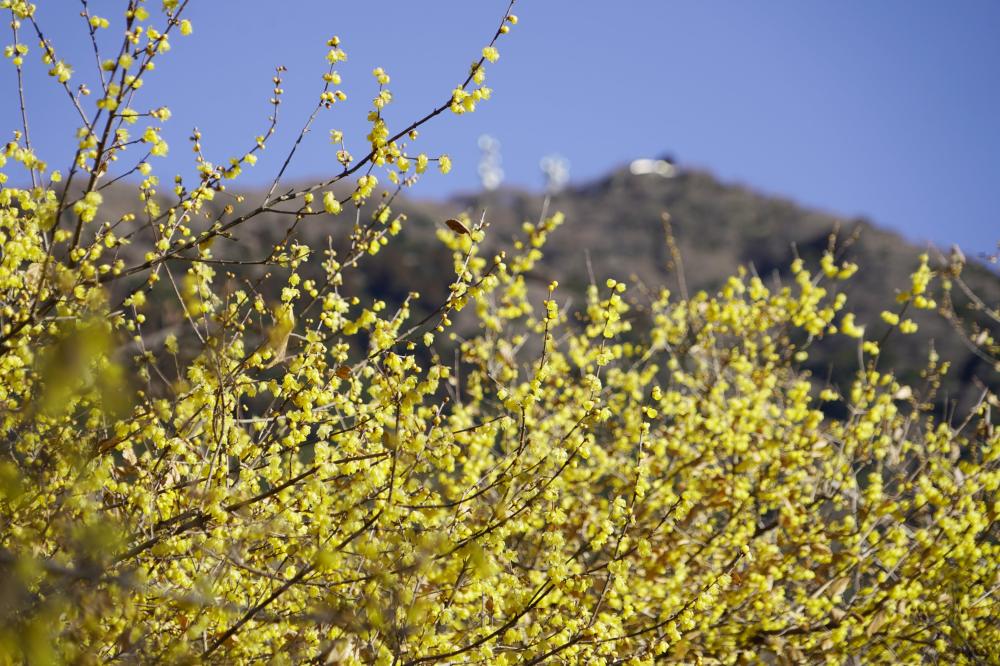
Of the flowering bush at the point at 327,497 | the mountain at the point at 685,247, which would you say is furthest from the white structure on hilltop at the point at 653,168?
the flowering bush at the point at 327,497

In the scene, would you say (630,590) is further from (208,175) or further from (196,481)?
(208,175)

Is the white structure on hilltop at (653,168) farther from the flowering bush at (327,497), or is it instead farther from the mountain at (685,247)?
the flowering bush at (327,497)

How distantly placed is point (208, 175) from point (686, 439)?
4.05m

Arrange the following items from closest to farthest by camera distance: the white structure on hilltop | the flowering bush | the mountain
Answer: the flowering bush → the mountain → the white structure on hilltop

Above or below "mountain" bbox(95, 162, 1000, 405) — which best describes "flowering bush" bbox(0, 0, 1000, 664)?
below

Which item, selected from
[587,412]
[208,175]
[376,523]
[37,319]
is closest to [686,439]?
[587,412]

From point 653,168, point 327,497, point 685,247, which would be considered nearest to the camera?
point 327,497

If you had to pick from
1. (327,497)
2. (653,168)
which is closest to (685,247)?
(653,168)

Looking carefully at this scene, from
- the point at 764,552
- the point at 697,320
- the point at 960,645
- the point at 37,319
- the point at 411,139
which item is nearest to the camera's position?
the point at 37,319

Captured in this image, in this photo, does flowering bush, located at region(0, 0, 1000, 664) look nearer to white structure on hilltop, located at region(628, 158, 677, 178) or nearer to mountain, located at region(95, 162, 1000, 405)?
mountain, located at region(95, 162, 1000, 405)

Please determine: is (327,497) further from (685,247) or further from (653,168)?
(653,168)

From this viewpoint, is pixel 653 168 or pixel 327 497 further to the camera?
pixel 653 168

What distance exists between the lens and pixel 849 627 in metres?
4.65

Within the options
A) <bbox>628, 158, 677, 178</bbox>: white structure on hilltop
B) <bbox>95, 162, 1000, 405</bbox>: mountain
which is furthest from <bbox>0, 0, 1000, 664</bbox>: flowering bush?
<bbox>628, 158, 677, 178</bbox>: white structure on hilltop
